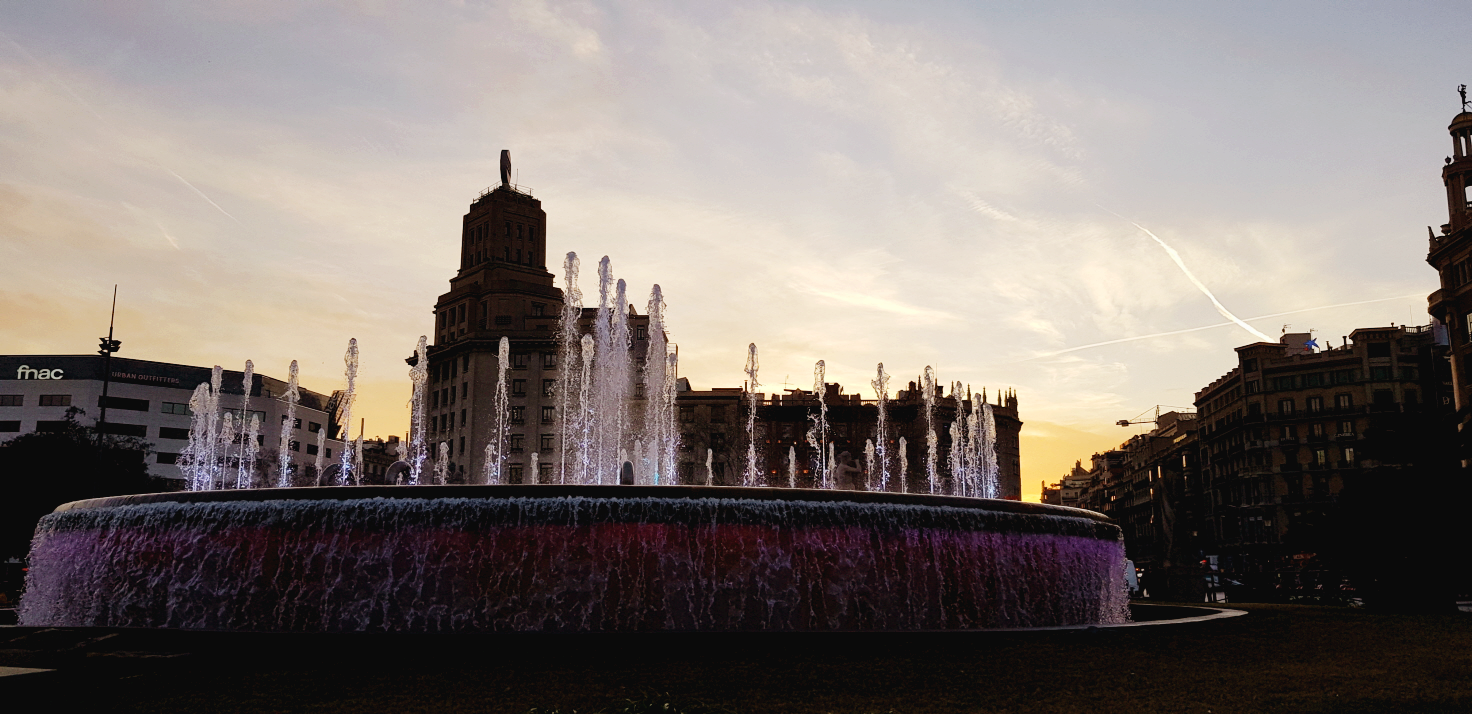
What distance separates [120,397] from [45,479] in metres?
64.6

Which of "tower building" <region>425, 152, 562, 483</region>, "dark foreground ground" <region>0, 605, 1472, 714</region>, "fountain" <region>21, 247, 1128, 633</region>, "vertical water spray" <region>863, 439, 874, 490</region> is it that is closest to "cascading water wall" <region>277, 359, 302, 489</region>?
"tower building" <region>425, 152, 562, 483</region>

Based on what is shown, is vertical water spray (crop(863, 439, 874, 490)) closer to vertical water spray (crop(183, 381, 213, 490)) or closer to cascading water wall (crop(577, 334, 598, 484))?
cascading water wall (crop(577, 334, 598, 484))

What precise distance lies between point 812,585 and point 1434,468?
17.9 metres

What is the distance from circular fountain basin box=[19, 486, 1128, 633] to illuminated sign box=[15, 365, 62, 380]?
105m

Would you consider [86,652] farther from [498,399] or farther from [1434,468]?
[498,399]

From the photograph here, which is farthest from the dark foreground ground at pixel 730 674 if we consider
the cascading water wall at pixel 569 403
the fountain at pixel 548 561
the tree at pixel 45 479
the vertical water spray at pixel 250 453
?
the vertical water spray at pixel 250 453

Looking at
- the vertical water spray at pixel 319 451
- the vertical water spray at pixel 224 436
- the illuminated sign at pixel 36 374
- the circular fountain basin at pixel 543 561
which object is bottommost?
the circular fountain basin at pixel 543 561

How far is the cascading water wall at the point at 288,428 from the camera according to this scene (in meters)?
43.7

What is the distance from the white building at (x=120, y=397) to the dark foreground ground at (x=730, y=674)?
102026 mm

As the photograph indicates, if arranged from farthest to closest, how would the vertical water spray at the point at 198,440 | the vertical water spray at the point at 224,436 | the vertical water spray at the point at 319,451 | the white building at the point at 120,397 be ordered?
1. the vertical water spray at the point at 224,436
2. the white building at the point at 120,397
3. the vertical water spray at the point at 198,440
4. the vertical water spray at the point at 319,451

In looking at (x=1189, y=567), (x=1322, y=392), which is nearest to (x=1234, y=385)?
(x=1322, y=392)

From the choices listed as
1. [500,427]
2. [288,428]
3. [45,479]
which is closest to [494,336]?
[500,427]

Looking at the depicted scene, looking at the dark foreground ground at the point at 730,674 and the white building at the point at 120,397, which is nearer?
the dark foreground ground at the point at 730,674

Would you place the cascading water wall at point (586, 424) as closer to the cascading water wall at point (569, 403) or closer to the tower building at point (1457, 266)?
the cascading water wall at point (569, 403)
